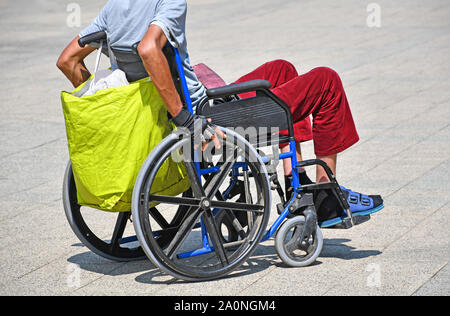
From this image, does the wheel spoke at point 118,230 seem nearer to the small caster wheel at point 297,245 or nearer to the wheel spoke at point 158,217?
the wheel spoke at point 158,217

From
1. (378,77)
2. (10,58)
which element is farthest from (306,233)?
(10,58)

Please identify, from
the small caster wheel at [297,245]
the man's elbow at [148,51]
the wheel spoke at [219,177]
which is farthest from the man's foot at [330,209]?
the man's elbow at [148,51]

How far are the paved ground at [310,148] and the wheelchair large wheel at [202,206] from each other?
119 mm

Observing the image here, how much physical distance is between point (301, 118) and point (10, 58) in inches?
291

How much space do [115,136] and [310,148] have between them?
9.93 ft

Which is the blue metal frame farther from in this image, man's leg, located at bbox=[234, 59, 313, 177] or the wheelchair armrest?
man's leg, located at bbox=[234, 59, 313, 177]

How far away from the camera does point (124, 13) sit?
137 inches

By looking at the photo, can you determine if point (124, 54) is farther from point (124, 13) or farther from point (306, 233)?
point (306, 233)

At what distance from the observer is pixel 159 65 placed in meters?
3.25

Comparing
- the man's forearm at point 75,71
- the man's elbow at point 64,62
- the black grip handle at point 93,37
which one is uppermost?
the black grip handle at point 93,37

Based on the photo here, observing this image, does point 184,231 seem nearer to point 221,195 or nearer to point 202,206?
point 202,206

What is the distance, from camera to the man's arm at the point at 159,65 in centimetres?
322

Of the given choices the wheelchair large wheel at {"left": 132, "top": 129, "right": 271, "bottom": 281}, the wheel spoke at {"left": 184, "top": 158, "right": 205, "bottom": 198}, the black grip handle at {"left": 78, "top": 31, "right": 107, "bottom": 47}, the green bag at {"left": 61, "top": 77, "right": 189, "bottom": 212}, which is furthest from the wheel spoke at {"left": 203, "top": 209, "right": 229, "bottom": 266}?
the black grip handle at {"left": 78, "top": 31, "right": 107, "bottom": 47}

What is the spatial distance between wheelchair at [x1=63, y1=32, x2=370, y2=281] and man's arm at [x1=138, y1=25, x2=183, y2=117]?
0.35ft
